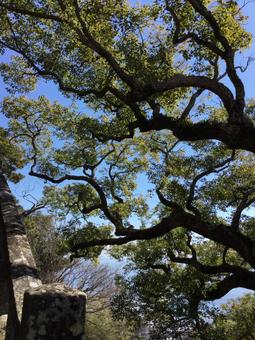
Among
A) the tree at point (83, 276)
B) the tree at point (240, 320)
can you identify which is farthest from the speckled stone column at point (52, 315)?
the tree at point (83, 276)

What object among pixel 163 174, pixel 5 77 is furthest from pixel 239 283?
pixel 5 77

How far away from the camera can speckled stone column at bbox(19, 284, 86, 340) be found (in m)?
1.73

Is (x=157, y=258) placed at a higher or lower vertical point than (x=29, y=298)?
higher

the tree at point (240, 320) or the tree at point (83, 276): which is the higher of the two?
the tree at point (83, 276)

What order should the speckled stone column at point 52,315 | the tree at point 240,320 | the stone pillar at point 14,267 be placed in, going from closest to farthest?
the speckled stone column at point 52,315, the stone pillar at point 14,267, the tree at point 240,320

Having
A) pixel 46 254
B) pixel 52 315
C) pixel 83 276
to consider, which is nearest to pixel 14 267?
pixel 52 315

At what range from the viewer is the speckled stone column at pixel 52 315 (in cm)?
173

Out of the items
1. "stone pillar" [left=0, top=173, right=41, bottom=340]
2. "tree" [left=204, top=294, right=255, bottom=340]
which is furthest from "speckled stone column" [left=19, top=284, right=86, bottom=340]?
"tree" [left=204, top=294, right=255, bottom=340]

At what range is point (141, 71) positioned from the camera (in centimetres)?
877

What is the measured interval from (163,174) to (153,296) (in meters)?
4.20

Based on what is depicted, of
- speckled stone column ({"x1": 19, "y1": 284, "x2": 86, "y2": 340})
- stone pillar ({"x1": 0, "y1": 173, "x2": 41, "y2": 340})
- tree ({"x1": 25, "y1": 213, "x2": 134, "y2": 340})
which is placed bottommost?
speckled stone column ({"x1": 19, "y1": 284, "x2": 86, "y2": 340})

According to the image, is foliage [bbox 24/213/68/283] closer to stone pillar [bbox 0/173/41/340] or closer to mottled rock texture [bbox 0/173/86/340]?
stone pillar [bbox 0/173/41/340]

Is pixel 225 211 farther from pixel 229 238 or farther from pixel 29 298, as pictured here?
pixel 29 298

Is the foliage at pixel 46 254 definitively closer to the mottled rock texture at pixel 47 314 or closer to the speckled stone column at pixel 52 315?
the mottled rock texture at pixel 47 314
